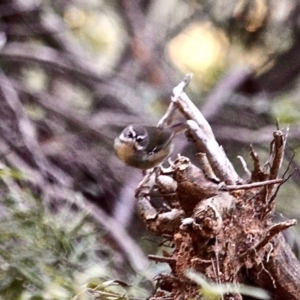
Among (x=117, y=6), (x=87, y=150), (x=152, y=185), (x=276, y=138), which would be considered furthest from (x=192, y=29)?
(x=276, y=138)

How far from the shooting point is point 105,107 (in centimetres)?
143

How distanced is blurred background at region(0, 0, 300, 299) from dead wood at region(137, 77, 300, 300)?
8cm

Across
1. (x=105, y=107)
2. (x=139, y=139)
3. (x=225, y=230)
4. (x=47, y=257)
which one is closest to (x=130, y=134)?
(x=139, y=139)

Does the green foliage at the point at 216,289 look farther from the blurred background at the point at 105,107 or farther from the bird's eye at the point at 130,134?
the bird's eye at the point at 130,134

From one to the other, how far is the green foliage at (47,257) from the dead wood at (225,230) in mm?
75

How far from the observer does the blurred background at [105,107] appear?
2.19 feet

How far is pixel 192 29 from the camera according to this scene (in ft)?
6.00

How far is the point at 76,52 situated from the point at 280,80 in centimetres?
55

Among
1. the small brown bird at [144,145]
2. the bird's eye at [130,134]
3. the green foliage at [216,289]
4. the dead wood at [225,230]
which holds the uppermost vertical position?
the bird's eye at [130,134]

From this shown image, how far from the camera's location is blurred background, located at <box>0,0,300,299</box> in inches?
26.3

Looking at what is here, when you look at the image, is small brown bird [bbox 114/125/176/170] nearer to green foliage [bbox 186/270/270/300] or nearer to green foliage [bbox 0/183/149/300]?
green foliage [bbox 0/183/149/300]

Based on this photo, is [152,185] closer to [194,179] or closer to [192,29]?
[194,179]

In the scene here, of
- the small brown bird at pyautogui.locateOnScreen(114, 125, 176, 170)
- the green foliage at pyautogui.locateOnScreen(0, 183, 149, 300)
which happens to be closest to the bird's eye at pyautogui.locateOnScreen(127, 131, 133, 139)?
the small brown bird at pyautogui.locateOnScreen(114, 125, 176, 170)

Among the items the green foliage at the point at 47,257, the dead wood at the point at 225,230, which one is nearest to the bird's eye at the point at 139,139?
the green foliage at the point at 47,257
